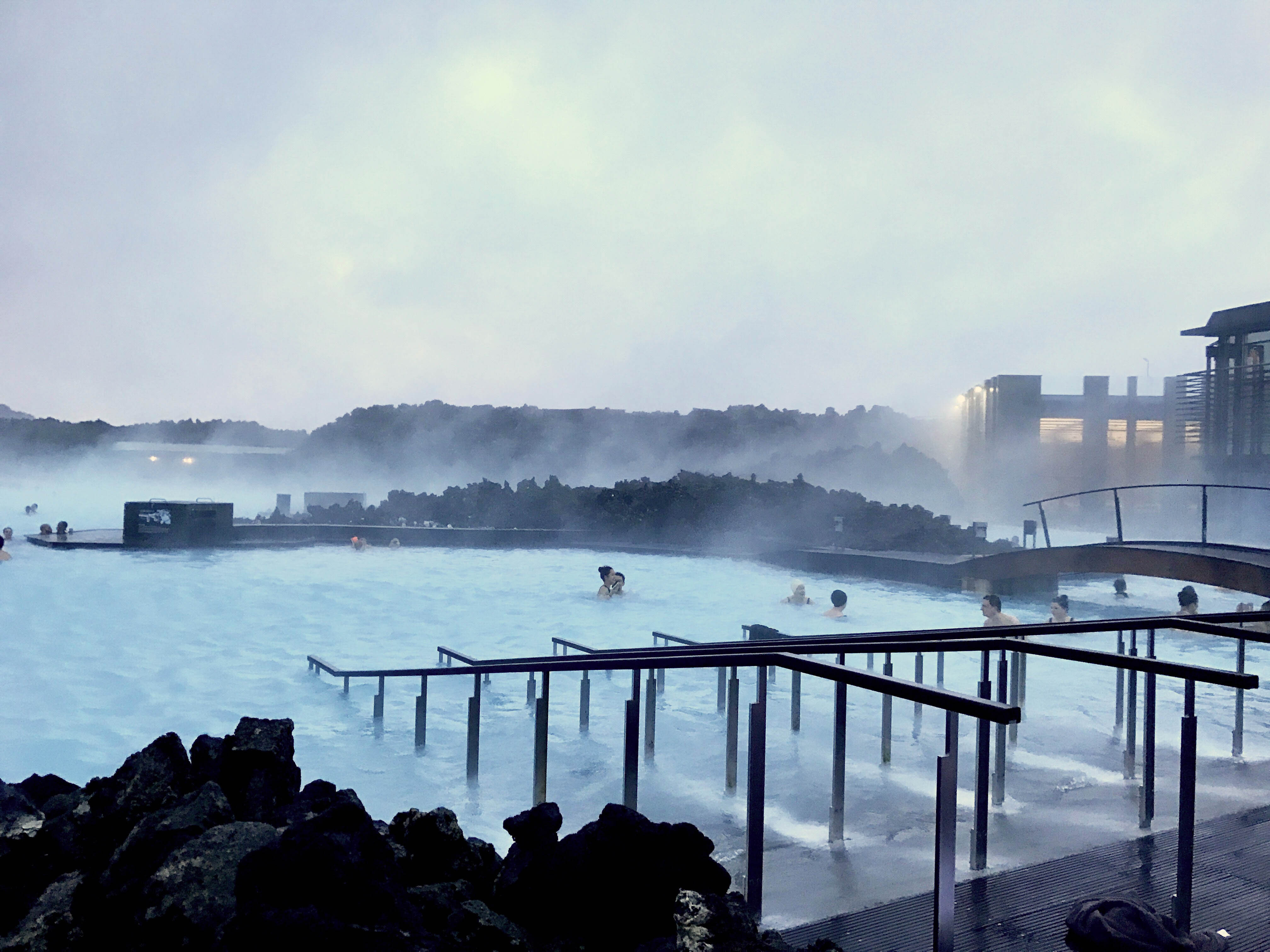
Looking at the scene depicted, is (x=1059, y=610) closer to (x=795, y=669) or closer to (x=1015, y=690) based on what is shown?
(x=1015, y=690)

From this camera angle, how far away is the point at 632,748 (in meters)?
3.10

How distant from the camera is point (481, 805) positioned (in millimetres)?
5223

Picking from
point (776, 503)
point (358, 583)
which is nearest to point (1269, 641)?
point (358, 583)

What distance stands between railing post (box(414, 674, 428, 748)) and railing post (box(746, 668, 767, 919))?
4208 millimetres

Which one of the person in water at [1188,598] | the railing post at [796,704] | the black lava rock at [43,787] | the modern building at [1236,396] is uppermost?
the modern building at [1236,396]

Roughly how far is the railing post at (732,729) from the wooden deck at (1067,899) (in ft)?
5.28

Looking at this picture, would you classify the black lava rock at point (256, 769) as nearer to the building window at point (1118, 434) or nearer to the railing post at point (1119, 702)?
the railing post at point (1119, 702)

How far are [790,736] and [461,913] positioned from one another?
3410 mm

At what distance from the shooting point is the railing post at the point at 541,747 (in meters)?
3.62

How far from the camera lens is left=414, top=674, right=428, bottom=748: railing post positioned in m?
6.34

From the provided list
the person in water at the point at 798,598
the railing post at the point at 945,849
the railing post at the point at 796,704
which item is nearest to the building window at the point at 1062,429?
the person in water at the point at 798,598

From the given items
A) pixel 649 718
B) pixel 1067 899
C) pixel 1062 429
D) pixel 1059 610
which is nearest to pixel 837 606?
pixel 1059 610

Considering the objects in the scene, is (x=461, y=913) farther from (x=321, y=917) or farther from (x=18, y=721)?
(x=18, y=721)

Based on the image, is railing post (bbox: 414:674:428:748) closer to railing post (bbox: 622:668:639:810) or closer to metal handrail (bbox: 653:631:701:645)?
metal handrail (bbox: 653:631:701:645)
